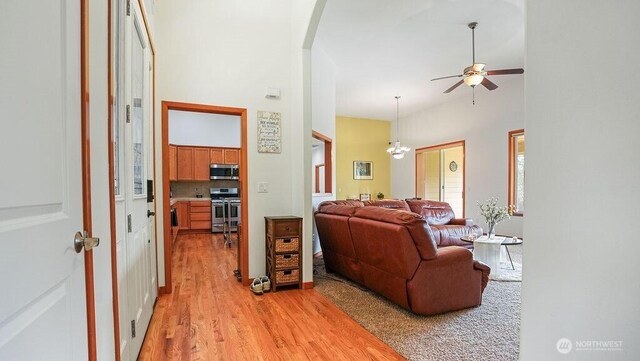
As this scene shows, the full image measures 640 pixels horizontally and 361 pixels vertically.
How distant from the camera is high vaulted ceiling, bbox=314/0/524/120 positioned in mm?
3707

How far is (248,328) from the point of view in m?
2.37

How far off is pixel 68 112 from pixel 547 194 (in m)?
1.46

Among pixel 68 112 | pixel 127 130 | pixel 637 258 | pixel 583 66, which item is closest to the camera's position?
pixel 637 258

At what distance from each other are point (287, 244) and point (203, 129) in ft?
17.8

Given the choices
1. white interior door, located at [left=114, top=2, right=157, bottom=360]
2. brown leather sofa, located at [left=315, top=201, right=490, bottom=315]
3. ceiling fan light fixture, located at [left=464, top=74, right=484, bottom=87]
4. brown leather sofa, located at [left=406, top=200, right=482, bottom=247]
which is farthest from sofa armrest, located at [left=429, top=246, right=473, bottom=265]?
ceiling fan light fixture, located at [left=464, top=74, right=484, bottom=87]

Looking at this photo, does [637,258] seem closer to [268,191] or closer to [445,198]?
[268,191]

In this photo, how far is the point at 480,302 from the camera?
2793 mm

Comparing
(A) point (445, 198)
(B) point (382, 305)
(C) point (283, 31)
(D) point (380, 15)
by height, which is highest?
(D) point (380, 15)

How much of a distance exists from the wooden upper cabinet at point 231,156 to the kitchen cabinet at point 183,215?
1.50 meters

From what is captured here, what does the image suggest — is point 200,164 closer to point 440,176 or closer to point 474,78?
point 474,78

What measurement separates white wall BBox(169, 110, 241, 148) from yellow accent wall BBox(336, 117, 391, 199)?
307 cm

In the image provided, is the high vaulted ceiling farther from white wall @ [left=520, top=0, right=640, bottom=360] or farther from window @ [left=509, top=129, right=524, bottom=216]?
white wall @ [left=520, top=0, right=640, bottom=360]

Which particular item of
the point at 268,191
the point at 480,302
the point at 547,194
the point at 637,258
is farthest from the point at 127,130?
the point at 480,302

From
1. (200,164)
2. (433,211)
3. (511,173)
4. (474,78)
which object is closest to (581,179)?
(474,78)
